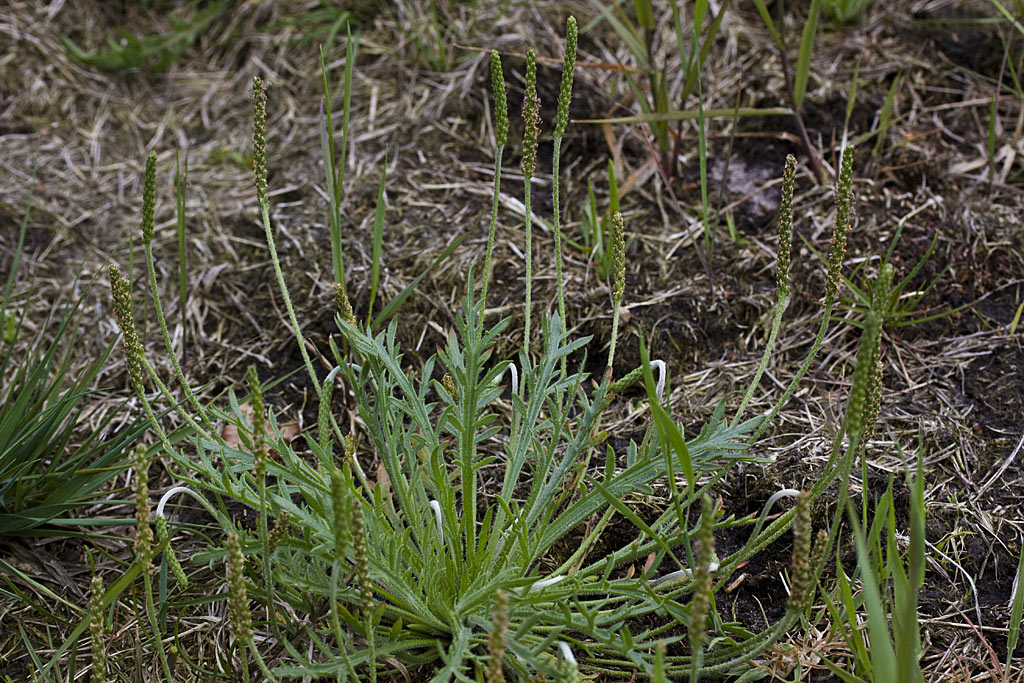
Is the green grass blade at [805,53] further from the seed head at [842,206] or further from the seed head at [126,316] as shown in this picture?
the seed head at [126,316]

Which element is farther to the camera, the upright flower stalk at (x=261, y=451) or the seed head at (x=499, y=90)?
the seed head at (x=499, y=90)

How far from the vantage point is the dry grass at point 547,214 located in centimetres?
187

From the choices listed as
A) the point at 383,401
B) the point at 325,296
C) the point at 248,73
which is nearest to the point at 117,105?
the point at 248,73

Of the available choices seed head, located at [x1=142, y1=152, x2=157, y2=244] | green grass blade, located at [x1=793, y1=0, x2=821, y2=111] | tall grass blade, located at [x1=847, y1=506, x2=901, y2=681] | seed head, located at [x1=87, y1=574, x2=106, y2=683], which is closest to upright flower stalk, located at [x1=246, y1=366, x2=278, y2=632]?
seed head, located at [x1=87, y1=574, x2=106, y2=683]

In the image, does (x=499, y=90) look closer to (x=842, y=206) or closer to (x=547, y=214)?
(x=842, y=206)

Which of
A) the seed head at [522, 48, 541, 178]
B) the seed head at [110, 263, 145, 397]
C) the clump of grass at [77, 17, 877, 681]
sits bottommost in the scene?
the clump of grass at [77, 17, 877, 681]

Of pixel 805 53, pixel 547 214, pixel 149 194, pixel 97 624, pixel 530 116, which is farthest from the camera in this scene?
pixel 547 214

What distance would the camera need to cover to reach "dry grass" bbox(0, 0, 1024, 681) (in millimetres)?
1871

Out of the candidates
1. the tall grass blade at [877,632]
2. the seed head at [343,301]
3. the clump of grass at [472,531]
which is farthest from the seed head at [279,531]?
the tall grass blade at [877,632]

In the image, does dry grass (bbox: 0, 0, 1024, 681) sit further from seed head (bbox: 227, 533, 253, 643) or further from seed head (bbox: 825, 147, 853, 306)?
seed head (bbox: 825, 147, 853, 306)

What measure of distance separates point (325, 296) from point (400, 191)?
1.52ft

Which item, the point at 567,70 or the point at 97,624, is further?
the point at 567,70

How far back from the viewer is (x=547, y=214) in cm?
262

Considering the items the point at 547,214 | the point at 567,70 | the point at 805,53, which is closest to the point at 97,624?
the point at 567,70
